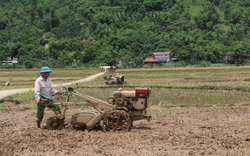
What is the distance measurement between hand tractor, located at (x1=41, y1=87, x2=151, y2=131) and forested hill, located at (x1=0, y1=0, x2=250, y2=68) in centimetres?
7186

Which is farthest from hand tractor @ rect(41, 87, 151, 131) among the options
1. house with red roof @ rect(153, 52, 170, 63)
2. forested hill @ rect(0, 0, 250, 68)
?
house with red roof @ rect(153, 52, 170, 63)

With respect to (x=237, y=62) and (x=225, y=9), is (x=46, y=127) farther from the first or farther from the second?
(x=225, y=9)

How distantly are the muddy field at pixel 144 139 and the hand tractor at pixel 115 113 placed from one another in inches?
10.4

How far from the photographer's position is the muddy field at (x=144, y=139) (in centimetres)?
852

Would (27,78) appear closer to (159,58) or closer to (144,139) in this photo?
(144,139)

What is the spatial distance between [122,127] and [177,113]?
532 centimetres

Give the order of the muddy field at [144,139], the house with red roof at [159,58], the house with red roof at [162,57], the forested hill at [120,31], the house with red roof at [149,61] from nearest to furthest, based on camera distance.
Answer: the muddy field at [144,139] < the house with red roof at [149,61] < the house with red roof at [159,58] < the forested hill at [120,31] < the house with red roof at [162,57]

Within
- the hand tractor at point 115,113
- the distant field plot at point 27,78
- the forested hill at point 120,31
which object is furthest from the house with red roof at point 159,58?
the hand tractor at point 115,113

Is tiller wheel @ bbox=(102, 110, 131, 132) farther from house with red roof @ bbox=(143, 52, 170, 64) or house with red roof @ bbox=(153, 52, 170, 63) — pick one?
house with red roof @ bbox=(153, 52, 170, 63)

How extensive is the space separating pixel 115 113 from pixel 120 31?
4296 inches

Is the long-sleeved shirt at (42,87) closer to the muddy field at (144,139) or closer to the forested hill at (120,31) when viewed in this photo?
the muddy field at (144,139)

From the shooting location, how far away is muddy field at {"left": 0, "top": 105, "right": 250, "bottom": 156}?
8.52m

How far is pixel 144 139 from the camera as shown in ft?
31.9

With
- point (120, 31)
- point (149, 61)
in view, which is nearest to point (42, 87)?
point (149, 61)
